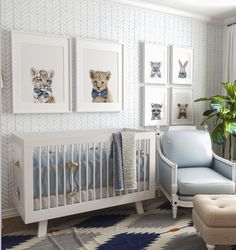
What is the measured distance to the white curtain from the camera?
149 inches

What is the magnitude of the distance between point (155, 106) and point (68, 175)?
1.57 metres

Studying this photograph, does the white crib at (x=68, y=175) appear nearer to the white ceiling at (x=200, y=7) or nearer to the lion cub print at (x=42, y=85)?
the lion cub print at (x=42, y=85)

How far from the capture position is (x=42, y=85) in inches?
111

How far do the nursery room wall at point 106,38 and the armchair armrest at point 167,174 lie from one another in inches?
24.3

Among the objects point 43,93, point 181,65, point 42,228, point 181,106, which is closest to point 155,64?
point 181,65

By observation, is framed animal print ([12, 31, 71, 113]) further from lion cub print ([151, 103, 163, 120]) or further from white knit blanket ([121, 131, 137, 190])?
lion cub print ([151, 103, 163, 120])

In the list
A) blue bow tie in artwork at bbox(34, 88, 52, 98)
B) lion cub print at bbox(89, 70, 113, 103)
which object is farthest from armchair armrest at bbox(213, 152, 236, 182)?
blue bow tie in artwork at bbox(34, 88, 52, 98)

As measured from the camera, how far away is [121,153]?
2.65 metres

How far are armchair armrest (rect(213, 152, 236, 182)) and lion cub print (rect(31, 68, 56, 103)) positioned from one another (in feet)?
6.30

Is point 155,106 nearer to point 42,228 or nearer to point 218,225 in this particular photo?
point 218,225

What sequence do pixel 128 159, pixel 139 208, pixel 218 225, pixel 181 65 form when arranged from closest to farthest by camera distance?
pixel 218 225 → pixel 128 159 → pixel 139 208 → pixel 181 65

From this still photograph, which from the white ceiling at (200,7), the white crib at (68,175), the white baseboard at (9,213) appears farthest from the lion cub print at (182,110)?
the white baseboard at (9,213)

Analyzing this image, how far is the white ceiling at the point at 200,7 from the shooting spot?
327 cm

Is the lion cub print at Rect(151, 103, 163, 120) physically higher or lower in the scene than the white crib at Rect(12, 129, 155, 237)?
higher
